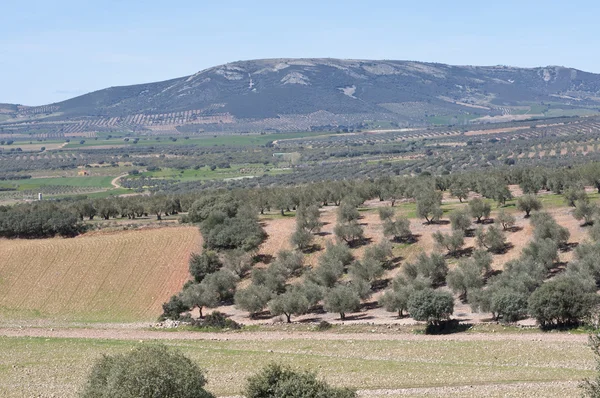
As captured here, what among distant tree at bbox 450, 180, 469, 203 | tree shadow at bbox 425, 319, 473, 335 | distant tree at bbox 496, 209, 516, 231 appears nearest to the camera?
tree shadow at bbox 425, 319, 473, 335

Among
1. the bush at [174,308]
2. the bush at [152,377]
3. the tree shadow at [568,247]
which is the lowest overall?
the bush at [174,308]

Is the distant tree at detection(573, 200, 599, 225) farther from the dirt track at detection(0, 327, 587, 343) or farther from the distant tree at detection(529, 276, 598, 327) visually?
the dirt track at detection(0, 327, 587, 343)

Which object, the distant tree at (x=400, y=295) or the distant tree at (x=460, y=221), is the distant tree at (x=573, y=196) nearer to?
the distant tree at (x=460, y=221)

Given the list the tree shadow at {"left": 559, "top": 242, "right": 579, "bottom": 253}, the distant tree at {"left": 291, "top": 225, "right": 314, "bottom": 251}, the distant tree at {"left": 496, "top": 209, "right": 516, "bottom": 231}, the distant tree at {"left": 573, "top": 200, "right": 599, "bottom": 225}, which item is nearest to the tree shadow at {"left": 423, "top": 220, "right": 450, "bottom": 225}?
the distant tree at {"left": 496, "top": 209, "right": 516, "bottom": 231}

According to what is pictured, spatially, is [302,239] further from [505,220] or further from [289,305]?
[505,220]

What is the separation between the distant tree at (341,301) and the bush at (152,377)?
29.8 meters

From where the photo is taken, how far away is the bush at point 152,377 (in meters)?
27.1

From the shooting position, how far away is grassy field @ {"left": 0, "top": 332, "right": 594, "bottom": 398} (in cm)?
3616

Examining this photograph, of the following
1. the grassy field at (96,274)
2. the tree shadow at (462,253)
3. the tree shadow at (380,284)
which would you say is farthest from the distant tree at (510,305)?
the grassy field at (96,274)

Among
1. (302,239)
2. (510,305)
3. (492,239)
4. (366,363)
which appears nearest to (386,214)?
(302,239)

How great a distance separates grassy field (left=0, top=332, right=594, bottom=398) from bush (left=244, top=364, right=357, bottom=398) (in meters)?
7.37

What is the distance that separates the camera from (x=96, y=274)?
7550 cm

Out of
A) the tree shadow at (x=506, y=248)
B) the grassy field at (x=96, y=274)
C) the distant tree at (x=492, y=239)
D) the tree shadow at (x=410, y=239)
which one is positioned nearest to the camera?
the grassy field at (x=96, y=274)

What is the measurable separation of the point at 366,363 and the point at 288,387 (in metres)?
14.8
